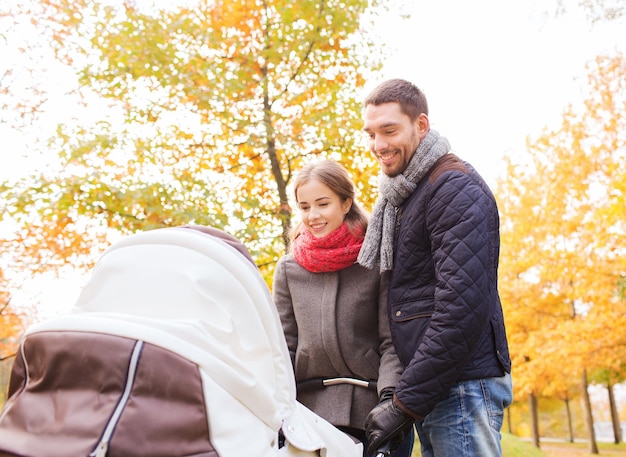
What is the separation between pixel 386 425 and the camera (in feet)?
7.15

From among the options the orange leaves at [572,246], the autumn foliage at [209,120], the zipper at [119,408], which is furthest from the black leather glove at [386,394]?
the orange leaves at [572,246]

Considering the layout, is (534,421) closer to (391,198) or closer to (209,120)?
(209,120)

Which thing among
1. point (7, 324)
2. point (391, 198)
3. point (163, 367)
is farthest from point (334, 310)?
point (7, 324)

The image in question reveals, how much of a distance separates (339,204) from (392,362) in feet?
2.71

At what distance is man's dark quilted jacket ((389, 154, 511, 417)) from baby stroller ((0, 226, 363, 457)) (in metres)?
0.50

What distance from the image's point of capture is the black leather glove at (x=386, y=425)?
2180 millimetres

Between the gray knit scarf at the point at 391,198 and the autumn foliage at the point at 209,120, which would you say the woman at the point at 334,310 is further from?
the autumn foliage at the point at 209,120

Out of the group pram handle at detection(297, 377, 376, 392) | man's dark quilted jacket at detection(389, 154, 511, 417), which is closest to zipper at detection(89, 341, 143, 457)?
man's dark quilted jacket at detection(389, 154, 511, 417)

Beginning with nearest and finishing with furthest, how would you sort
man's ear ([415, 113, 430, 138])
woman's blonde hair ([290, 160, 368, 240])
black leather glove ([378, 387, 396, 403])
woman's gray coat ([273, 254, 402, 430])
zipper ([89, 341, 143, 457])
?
zipper ([89, 341, 143, 457]), black leather glove ([378, 387, 396, 403]), man's ear ([415, 113, 430, 138]), woman's gray coat ([273, 254, 402, 430]), woman's blonde hair ([290, 160, 368, 240])

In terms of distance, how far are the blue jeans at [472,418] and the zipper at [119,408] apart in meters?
1.27

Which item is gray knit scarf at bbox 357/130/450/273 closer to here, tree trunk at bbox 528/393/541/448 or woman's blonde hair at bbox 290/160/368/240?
woman's blonde hair at bbox 290/160/368/240

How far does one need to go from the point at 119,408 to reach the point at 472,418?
1.37 metres

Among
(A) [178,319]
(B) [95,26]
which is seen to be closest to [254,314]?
(A) [178,319]

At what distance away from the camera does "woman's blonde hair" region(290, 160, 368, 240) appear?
2816 mm
